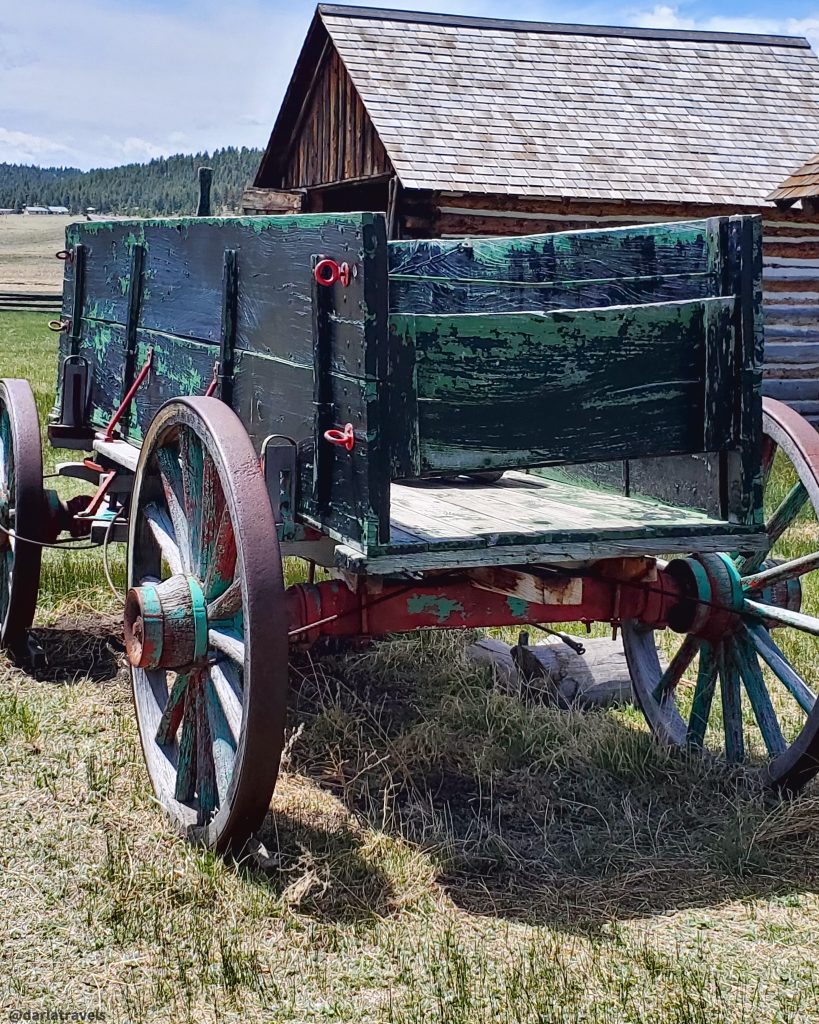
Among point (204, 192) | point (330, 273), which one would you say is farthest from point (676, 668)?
point (204, 192)

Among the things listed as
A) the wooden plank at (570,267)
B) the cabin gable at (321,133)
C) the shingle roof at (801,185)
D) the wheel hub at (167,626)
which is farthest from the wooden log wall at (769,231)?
the wheel hub at (167,626)

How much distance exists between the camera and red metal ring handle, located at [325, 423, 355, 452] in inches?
115

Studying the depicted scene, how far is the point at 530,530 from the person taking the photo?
309 cm

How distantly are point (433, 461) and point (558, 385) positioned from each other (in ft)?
1.32

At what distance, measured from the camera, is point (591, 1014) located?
2580 mm

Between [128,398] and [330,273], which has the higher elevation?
[330,273]

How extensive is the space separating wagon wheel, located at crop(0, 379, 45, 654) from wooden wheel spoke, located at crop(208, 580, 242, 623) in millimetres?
1747

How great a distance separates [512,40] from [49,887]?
11561 mm

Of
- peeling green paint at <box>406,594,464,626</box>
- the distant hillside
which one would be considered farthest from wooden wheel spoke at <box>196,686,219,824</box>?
the distant hillside

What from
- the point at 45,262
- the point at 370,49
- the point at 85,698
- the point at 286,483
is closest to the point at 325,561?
the point at 286,483

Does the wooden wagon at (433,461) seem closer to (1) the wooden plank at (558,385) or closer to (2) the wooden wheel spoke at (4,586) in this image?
(1) the wooden plank at (558,385)

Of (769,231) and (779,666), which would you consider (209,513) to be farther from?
(769,231)

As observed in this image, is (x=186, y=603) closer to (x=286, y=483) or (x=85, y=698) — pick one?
(x=286, y=483)

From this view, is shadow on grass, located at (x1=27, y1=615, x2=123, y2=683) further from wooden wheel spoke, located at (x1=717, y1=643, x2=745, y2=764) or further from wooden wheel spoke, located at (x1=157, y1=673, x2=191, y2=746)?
wooden wheel spoke, located at (x1=717, y1=643, x2=745, y2=764)
